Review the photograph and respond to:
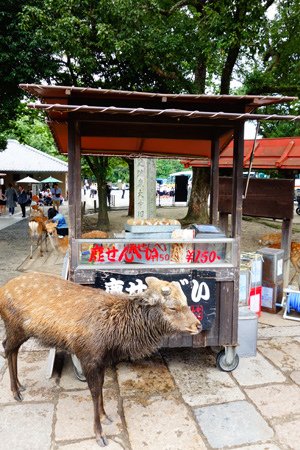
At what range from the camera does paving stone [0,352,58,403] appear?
12.4ft

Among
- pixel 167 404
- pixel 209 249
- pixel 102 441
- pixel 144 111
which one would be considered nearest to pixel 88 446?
pixel 102 441

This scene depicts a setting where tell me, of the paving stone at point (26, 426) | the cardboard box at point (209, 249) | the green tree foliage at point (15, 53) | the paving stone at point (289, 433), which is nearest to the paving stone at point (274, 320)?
the cardboard box at point (209, 249)

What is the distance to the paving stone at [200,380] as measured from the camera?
376 cm

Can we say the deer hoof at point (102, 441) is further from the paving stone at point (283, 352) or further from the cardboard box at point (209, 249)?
the paving stone at point (283, 352)

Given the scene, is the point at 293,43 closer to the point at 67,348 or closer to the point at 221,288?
the point at 221,288

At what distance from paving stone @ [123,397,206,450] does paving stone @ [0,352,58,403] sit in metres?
0.87

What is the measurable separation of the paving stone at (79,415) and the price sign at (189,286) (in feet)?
3.56

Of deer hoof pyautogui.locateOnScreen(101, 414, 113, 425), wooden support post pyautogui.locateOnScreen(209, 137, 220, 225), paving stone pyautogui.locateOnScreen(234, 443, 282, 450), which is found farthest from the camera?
wooden support post pyautogui.locateOnScreen(209, 137, 220, 225)

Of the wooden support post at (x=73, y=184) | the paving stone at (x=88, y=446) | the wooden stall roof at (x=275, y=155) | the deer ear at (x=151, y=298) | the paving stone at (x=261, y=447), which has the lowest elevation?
the paving stone at (x=88, y=446)

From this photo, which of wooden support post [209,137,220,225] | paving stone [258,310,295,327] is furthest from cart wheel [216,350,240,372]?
wooden support post [209,137,220,225]

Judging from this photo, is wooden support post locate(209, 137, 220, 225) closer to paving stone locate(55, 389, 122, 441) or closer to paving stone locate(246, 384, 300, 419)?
paving stone locate(246, 384, 300, 419)

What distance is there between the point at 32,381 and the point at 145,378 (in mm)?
1238

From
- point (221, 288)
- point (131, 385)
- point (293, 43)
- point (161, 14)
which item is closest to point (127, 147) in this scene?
point (221, 288)

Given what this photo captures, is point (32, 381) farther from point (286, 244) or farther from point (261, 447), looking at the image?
point (286, 244)
